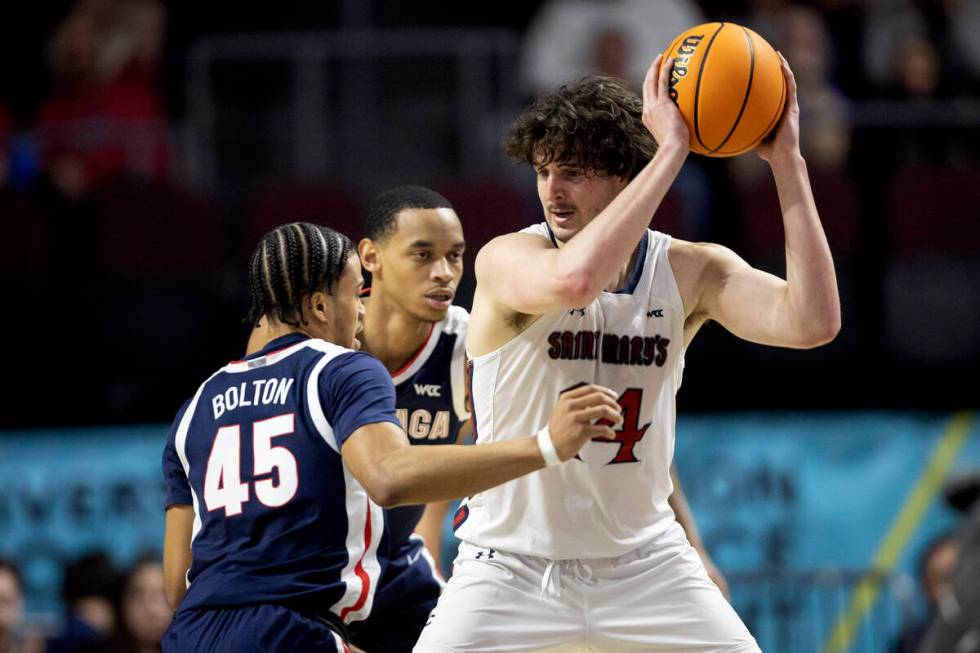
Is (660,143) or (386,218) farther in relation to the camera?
(386,218)

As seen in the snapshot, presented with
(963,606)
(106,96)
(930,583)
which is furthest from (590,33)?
(963,606)

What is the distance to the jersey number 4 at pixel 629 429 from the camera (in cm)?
437

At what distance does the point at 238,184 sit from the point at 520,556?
6.74 meters

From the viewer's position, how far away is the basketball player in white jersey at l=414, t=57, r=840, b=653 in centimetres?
426

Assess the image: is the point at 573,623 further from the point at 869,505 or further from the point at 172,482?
the point at 869,505

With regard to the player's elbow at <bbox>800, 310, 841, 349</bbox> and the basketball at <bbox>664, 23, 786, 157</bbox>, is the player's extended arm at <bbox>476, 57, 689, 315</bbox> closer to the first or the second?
the basketball at <bbox>664, 23, 786, 157</bbox>

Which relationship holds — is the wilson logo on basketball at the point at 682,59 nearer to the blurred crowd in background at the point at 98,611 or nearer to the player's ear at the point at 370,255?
the player's ear at the point at 370,255

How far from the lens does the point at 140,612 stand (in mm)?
7957

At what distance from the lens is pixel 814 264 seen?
4.23 metres

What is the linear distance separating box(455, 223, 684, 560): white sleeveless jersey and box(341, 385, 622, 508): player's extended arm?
613 mm

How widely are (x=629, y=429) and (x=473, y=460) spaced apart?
0.79m

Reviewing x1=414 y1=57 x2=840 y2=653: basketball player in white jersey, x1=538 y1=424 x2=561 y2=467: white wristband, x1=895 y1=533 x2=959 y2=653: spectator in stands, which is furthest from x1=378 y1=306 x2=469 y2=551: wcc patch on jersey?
x1=895 y1=533 x2=959 y2=653: spectator in stands

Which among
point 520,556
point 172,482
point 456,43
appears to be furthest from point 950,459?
point 172,482

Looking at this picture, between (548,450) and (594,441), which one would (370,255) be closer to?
(594,441)
